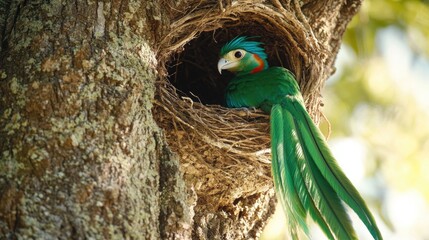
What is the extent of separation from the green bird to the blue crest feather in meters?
0.01

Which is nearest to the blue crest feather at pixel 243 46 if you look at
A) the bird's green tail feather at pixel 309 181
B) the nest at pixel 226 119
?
the nest at pixel 226 119

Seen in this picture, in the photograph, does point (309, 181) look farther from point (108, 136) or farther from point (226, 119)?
point (108, 136)

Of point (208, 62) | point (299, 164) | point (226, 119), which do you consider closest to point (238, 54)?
point (208, 62)

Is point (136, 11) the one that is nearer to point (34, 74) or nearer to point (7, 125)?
point (34, 74)

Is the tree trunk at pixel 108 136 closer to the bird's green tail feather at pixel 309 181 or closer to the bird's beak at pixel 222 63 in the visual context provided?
the bird's green tail feather at pixel 309 181

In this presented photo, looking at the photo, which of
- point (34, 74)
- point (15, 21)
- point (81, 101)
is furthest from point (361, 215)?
point (15, 21)

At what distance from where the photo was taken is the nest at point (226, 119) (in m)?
3.80

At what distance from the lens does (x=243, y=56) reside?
5148 mm

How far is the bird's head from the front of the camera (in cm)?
498

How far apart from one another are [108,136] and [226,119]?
1202 millimetres

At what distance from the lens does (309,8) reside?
443 cm

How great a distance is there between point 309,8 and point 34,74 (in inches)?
79.7

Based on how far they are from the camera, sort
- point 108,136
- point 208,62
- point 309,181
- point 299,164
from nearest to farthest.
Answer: point 108,136, point 309,181, point 299,164, point 208,62

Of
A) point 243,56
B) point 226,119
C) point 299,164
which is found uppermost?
point 243,56
